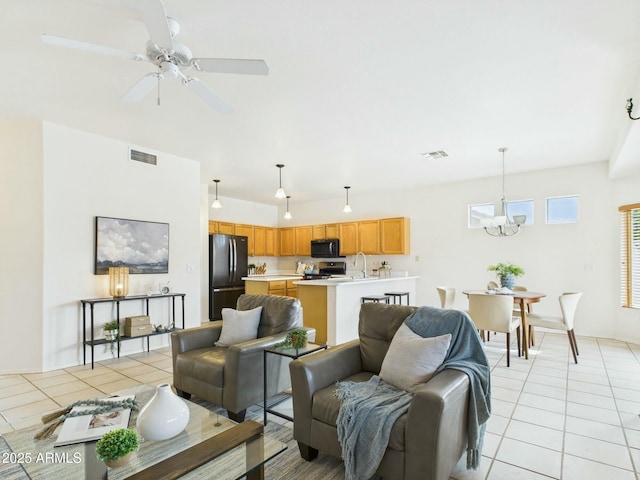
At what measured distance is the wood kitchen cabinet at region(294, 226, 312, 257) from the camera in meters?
8.69

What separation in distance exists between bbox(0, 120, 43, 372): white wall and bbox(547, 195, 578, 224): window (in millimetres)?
7233

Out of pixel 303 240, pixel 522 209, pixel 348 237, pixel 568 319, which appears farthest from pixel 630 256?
pixel 303 240

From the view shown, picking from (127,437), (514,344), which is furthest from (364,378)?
(514,344)

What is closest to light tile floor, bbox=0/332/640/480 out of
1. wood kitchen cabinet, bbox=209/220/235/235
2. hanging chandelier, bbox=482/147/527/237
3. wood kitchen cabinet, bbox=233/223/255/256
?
hanging chandelier, bbox=482/147/527/237

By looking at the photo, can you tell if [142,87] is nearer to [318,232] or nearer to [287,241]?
[318,232]

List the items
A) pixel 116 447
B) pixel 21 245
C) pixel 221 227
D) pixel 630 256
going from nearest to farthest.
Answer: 1. pixel 116 447
2. pixel 21 245
3. pixel 630 256
4. pixel 221 227

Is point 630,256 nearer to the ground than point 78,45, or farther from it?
nearer to the ground

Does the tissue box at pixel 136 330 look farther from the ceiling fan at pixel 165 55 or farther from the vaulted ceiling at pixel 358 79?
the ceiling fan at pixel 165 55

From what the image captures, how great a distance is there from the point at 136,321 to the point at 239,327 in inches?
81.6

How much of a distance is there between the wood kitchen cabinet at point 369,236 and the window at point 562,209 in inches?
123

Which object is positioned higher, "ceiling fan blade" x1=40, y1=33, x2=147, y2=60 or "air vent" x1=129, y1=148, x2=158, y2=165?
"air vent" x1=129, y1=148, x2=158, y2=165

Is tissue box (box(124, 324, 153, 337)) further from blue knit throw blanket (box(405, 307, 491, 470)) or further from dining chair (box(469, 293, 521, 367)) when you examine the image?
dining chair (box(469, 293, 521, 367))

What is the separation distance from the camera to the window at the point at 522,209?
19.7 ft

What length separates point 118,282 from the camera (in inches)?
171
